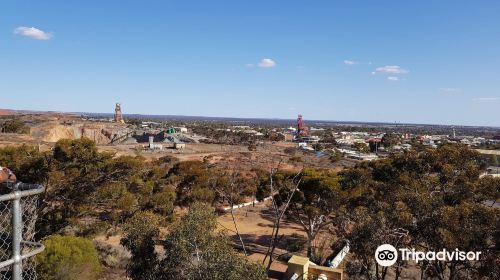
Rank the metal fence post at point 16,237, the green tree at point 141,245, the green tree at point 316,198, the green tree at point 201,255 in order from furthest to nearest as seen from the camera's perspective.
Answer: the green tree at point 316,198 → the green tree at point 141,245 → the green tree at point 201,255 → the metal fence post at point 16,237

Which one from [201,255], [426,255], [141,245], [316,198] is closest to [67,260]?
[141,245]

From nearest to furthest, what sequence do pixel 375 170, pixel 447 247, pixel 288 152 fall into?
1. pixel 447 247
2. pixel 375 170
3. pixel 288 152

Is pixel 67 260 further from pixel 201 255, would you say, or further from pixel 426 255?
pixel 426 255

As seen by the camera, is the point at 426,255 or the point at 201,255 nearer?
the point at 201,255

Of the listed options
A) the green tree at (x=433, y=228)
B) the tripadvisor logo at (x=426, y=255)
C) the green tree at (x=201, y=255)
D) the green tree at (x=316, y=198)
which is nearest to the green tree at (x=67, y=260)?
the green tree at (x=201, y=255)

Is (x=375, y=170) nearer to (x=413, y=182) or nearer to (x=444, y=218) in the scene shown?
(x=413, y=182)

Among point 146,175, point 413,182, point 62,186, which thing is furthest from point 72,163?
point 413,182

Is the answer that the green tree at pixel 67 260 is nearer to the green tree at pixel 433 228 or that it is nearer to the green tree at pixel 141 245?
the green tree at pixel 141 245

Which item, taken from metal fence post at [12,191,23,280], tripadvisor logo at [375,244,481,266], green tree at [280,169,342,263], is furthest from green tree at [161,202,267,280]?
green tree at [280,169,342,263]
